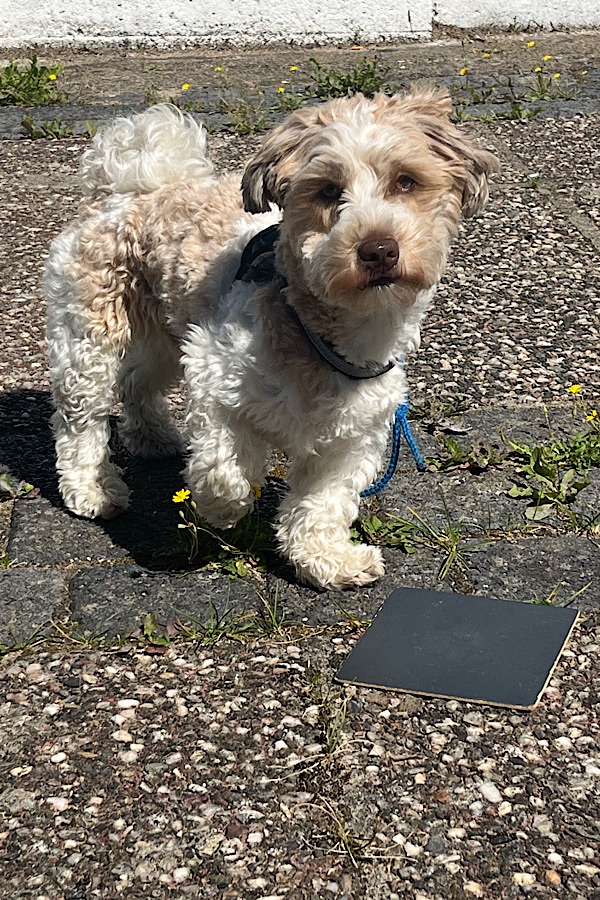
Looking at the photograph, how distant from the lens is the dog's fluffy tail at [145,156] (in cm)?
400

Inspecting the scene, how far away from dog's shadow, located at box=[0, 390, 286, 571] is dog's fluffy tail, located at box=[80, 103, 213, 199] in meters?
1.02

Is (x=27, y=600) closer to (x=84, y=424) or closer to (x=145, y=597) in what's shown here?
(x=145, y=597)

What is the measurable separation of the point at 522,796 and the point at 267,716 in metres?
0.69

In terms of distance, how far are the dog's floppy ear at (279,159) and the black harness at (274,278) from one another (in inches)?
10.6

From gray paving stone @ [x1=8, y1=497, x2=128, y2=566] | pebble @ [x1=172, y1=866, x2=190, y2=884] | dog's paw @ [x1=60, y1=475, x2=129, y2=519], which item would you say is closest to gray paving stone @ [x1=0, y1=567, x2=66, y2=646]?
gray paving stone @ [x1=8, y1=497, x2=128, y2=566]

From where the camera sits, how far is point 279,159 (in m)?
3.19

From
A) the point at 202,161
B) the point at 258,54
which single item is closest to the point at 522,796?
the point at 202,161

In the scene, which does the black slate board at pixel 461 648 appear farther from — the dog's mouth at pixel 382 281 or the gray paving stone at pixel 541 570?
the dog's mouth at pixel 382 281

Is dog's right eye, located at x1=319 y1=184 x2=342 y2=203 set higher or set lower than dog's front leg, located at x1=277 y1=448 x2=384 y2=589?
higher

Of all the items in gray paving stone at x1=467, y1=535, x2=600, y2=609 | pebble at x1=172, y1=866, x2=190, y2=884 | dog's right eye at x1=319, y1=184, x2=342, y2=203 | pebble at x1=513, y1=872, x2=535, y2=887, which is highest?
dog's right eye at x1=319, y1=184, x2=342, y2=203

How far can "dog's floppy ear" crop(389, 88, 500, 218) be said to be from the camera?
10.5 ft

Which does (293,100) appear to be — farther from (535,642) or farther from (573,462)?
(535,642)

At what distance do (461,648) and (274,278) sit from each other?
1215 millimetres

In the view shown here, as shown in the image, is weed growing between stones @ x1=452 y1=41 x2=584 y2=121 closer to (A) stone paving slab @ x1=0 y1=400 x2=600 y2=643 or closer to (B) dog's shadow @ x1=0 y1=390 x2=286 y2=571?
(A) stone paving slab @ x1=0 y1=400 x2=600 y2=643
